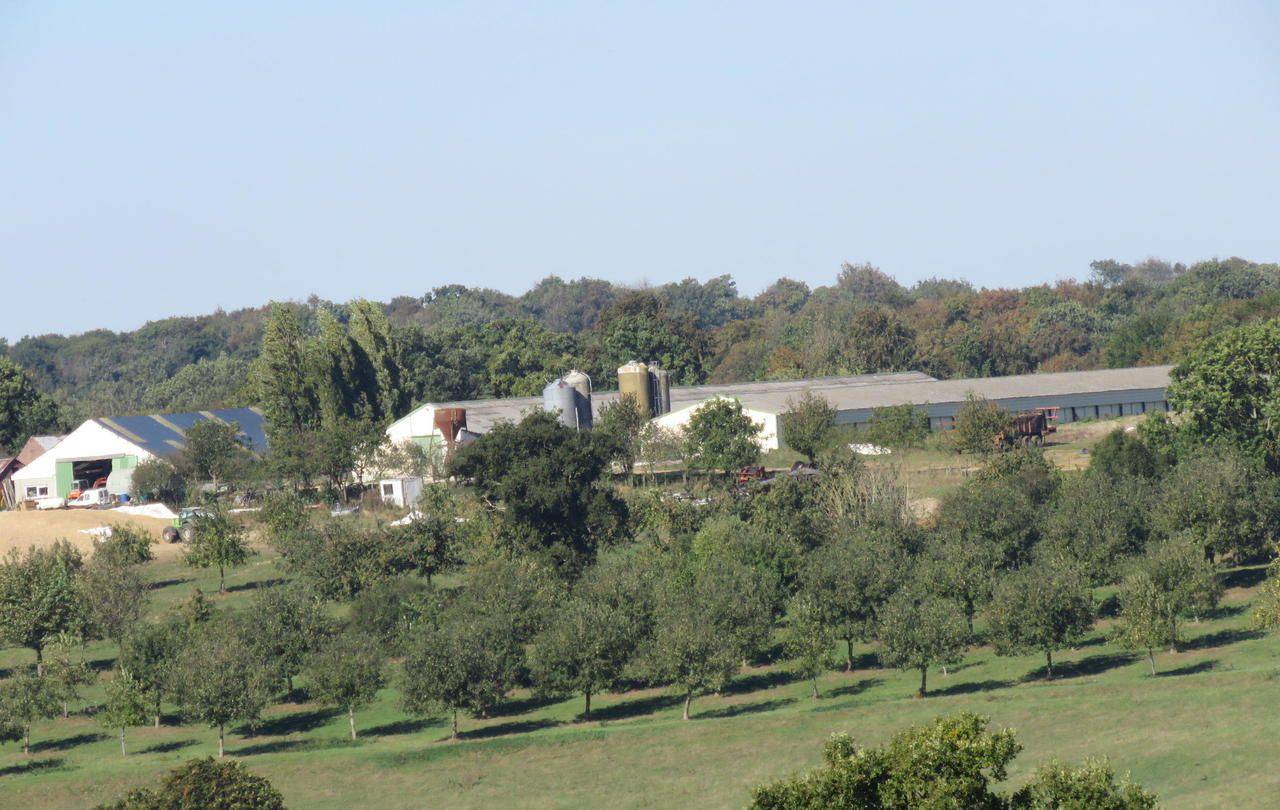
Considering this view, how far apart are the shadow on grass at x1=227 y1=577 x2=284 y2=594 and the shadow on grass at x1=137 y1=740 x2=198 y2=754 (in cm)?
1612

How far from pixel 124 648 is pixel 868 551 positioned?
2717 cm

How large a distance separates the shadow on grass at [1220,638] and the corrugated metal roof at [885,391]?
42494mm

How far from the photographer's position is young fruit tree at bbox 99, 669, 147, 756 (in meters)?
46.9

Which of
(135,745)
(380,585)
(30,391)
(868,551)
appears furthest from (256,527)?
(30,391)

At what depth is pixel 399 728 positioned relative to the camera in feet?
159

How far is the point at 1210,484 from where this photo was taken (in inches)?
2356

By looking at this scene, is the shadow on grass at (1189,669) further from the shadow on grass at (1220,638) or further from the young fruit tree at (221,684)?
the young fruit tree at (221,684)

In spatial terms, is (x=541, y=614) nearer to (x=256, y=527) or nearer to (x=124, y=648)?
(x=124, y=648)

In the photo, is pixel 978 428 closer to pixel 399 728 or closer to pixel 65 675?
pixel 399 728

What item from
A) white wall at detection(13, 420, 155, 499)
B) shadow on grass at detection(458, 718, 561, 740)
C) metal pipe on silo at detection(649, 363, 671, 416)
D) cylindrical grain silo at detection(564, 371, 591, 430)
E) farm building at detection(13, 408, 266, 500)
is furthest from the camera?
metal pipe on silo at detection(649, 363, 671, 416)

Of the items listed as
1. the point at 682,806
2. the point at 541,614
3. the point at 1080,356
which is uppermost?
the point at 1080,356

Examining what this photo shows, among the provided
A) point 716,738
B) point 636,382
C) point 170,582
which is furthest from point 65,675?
point 636,382

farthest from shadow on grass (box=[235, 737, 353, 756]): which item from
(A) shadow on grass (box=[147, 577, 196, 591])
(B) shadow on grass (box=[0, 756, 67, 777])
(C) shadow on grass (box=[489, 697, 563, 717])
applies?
(A) shadow on grass (box=[147, 577, 196, 591])

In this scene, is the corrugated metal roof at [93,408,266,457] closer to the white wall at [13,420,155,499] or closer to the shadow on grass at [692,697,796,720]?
the white wall at [13,420,155,499]
